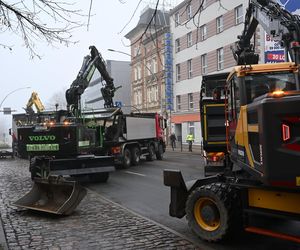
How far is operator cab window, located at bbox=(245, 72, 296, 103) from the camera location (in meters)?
7.21

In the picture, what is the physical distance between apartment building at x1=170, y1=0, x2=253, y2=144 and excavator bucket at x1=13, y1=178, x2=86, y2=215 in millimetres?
27055

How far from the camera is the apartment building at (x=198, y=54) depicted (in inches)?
1499

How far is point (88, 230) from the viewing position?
8289mm

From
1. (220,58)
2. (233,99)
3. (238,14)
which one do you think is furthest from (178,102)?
(233,99)

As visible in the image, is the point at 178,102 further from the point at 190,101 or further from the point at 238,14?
the point at 238,14

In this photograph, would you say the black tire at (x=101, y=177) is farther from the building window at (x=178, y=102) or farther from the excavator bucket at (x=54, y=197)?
the building window at (x=178, y=102)

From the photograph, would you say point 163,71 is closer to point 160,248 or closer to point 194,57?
point 194,57

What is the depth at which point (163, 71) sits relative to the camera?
5022 centimetres

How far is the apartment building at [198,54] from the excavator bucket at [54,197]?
88.8 ft

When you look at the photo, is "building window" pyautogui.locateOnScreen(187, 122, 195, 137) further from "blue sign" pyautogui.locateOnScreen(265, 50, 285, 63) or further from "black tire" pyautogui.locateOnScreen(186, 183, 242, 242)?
"black tire" pyautogui.locateOnScreen(186, 183, 242, 242)

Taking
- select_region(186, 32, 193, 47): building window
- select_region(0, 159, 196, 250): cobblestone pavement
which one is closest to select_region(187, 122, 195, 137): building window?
select_region(186, 32, 193, 47): building window

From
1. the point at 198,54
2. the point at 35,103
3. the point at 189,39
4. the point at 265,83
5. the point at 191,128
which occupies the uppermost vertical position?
the point at 189,39

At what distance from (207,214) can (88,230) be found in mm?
2248

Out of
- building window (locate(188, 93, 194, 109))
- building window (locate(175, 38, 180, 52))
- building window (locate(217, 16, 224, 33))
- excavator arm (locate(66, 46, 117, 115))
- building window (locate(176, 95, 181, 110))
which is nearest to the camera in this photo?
excavator arm (locate(66, 46, 117, 115))
